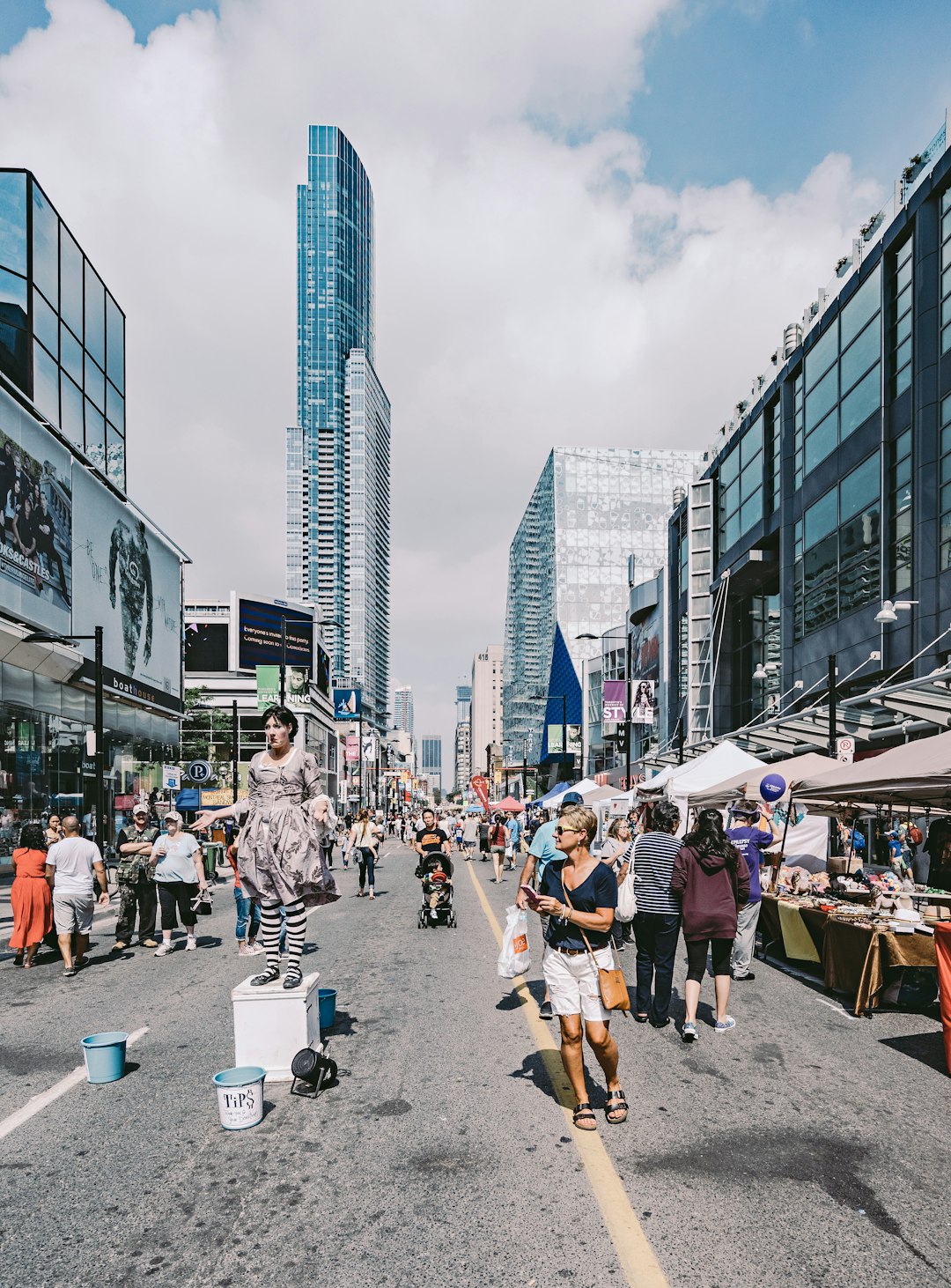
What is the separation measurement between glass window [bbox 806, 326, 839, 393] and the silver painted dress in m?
28.9

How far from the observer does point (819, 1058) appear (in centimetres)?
691

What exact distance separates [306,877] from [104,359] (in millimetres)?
41322

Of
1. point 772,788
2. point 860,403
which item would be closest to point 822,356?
point 860,403

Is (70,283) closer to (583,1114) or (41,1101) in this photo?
(41,1101)

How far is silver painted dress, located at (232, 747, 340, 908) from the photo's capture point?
625cm

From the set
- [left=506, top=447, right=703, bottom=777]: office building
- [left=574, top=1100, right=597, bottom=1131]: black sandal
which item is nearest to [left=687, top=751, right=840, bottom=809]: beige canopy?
[left=574, top=1100, right=597, bottom=1131]: black sandal

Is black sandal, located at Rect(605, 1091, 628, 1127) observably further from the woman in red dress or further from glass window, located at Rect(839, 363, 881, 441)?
glass window, located at Rect(839, 363, 881, 441)

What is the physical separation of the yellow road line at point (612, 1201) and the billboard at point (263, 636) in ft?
303

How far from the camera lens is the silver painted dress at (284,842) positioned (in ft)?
20.5

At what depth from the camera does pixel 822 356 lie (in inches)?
1225

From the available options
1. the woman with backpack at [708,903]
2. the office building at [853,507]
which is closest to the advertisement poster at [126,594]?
the office building at [853,507]

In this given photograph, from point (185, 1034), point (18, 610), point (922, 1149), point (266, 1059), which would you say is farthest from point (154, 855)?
point (18, 610)

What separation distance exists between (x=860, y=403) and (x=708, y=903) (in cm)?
2427

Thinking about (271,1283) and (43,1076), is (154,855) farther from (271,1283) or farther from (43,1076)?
(271,1283)
